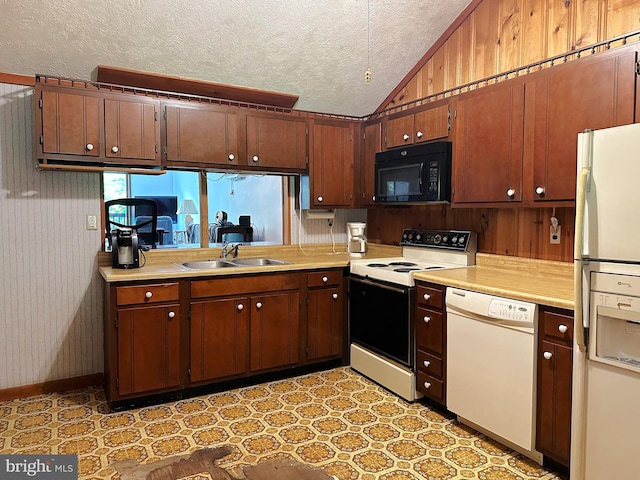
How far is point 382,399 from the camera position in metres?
3.21

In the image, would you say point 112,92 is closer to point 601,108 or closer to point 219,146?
point 219,146

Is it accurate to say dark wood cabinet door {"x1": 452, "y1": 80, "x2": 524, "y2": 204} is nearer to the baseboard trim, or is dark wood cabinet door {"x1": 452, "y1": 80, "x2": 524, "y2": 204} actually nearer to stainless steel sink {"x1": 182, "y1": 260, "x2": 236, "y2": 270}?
stainless steel sink {"x1": 182, "y1": 260, "x2": 236, "y2": 270}

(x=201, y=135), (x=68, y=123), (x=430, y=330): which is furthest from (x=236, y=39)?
(x=430, y=330)

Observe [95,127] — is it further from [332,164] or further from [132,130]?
[332,164]

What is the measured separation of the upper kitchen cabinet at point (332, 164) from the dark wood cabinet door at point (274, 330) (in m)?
0.98

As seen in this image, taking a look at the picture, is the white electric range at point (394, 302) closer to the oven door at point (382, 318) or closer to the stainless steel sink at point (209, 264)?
the oven door at point (382, 318)

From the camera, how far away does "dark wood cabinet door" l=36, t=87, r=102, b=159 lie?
2922mm

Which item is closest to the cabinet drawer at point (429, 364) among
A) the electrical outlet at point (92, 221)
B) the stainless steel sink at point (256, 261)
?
the stainless steel sink at point (256, 261)

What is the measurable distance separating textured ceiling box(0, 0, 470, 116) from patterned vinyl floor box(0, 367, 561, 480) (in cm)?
231

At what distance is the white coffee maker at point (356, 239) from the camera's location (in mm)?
4160

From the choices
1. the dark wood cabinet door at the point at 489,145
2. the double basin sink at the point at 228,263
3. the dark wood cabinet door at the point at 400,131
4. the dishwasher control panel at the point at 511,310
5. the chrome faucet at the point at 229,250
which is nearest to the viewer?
the dishwasher control panel at the point at 511,310

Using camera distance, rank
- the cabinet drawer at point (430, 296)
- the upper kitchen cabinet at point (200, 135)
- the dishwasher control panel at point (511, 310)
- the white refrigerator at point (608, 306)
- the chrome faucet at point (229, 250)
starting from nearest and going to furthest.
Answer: the white refrigerator at point (608, 306)
the dishwasher control panel at point (511, 310)
the cabinet drawer at point (430, 296)
the upper kitchen cabinet at point (200, 135)
the chrome faucet at point (229, 250)

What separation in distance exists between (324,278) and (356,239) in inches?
26.7

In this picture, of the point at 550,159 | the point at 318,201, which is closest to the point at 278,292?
the point at 318,201
